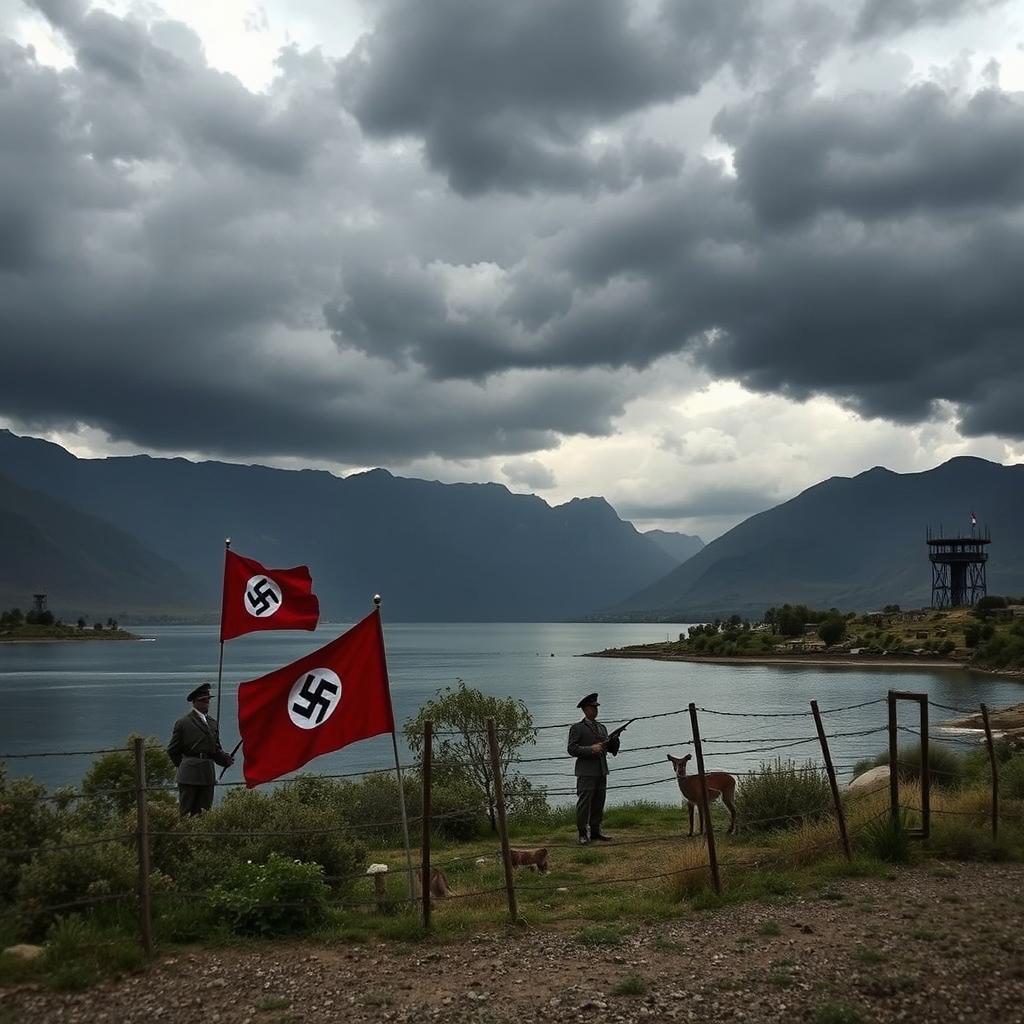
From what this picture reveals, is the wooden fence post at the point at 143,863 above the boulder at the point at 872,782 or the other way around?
above

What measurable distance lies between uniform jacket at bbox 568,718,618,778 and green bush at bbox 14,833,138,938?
6637 mm

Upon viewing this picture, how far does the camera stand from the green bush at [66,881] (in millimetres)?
9539

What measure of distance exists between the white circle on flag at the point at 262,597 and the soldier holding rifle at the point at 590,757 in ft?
15.4

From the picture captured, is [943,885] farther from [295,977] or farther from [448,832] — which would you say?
[448,832]

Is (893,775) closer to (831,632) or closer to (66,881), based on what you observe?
(66,881)

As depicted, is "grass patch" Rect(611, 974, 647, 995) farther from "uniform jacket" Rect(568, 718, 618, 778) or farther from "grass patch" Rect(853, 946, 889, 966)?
"uniform jacket" Rect(568, 718, 618, 778)

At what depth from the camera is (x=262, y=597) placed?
1236cm

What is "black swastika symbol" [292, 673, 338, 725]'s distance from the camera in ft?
35.2

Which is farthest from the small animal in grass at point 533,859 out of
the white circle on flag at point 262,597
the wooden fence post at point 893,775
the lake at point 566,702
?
the white circle on flag at point 262,597

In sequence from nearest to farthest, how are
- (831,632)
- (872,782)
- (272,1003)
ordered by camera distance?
(272,1003)
(872,782)
(831,632)

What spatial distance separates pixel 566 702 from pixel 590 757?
57.1 metres

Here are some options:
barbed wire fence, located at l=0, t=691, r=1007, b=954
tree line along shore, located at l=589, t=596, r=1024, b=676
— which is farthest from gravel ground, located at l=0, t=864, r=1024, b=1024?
tree line along shore, located at l=589, t=596, r=1024, b=676

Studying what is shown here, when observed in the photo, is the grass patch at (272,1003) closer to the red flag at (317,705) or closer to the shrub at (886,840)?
the red flag at (317,705)

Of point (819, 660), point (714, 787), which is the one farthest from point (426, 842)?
point (819, 660)
